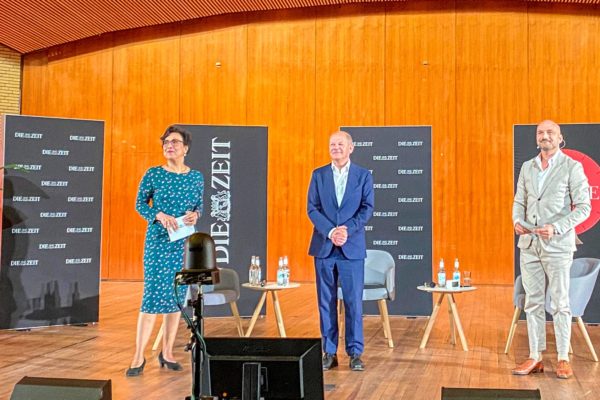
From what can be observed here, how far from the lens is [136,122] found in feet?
38.3

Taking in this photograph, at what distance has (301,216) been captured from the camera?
37.2 ft

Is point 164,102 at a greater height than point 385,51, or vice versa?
point 385,51

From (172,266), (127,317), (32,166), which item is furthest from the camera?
(127,317)

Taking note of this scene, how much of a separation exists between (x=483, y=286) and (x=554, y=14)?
4489 mm

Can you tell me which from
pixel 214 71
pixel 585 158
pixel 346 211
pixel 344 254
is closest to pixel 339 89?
pixel 214 71

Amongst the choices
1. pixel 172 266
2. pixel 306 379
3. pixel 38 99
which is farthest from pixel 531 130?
pixel 38 99

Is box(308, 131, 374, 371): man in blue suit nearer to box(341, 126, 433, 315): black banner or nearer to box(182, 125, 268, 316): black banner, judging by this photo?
box(182, 125, 268, 316): black banner

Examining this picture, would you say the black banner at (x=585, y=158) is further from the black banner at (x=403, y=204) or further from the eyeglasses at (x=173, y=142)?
the eyeglasses at (x=173, y=142)

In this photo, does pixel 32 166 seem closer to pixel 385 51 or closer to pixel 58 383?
Result: pixel 58 383

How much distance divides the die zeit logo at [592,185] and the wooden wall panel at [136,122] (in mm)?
6964

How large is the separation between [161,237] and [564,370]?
2923 millimetres

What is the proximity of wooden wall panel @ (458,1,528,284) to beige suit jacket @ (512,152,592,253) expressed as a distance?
6.18 metres

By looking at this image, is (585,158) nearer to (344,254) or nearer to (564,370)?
(564,370)

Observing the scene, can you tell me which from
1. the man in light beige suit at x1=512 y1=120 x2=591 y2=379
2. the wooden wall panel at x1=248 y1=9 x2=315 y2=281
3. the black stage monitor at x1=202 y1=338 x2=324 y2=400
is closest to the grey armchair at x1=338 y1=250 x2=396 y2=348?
the man in light beige suit at x1=512 y1=120 x2=591 y2=379
